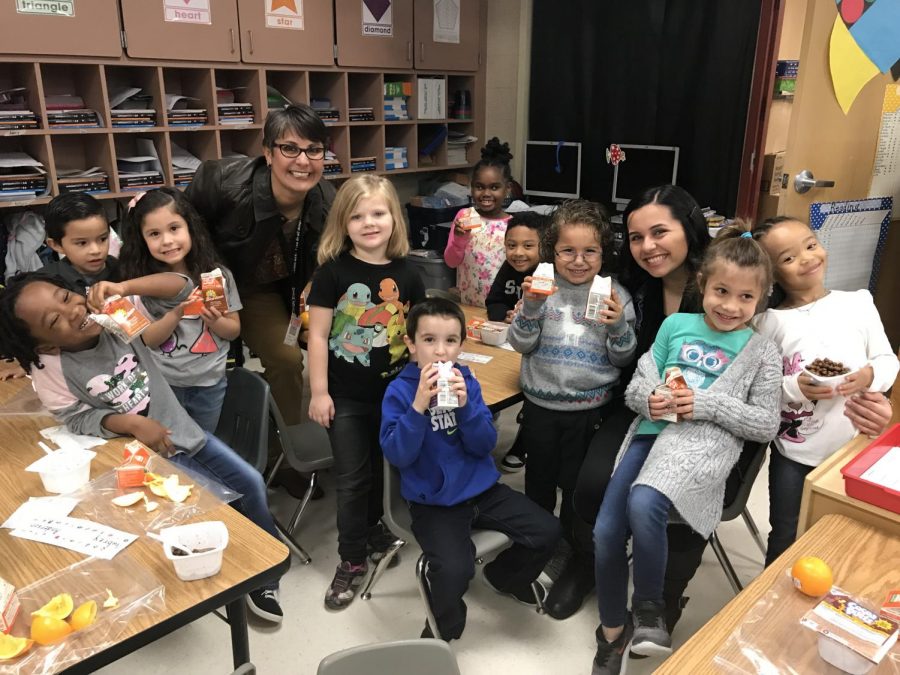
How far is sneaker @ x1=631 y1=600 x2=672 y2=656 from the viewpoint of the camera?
185 cm

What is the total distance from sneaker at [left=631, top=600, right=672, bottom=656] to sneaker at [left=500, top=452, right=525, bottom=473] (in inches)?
55.2

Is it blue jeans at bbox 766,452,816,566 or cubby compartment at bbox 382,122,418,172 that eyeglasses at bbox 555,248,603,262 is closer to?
blue jeans at bbox 766,452,816,566

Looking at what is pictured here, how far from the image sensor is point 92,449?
186cm

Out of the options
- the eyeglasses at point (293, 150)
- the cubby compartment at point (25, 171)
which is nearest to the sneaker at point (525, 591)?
the eyeglasses at point (293, 150)

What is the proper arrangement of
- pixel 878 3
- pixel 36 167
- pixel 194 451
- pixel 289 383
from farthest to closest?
1. pixel 36 167
2. pixel 878 3
3. pixel 289 383
4. pixel 194 451

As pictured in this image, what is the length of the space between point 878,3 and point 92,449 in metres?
3.90

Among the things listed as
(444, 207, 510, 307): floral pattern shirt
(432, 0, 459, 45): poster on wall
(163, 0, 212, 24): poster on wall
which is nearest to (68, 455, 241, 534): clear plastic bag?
(444, 207, 510, 307): floral pattern shirt

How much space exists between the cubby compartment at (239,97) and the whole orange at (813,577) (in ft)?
13.7

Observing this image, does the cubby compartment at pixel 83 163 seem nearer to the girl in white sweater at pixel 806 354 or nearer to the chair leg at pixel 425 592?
the chair leg at pixel 425 592

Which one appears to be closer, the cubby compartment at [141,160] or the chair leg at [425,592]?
the chair leg at [425,592]

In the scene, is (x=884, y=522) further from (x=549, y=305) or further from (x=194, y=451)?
(x=194, y=451)

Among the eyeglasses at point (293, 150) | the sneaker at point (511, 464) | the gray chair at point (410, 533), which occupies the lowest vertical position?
the sneaker at point (511, 464)

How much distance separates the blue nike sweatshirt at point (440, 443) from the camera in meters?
2.05

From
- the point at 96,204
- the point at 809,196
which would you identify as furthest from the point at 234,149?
the point at 809,196
